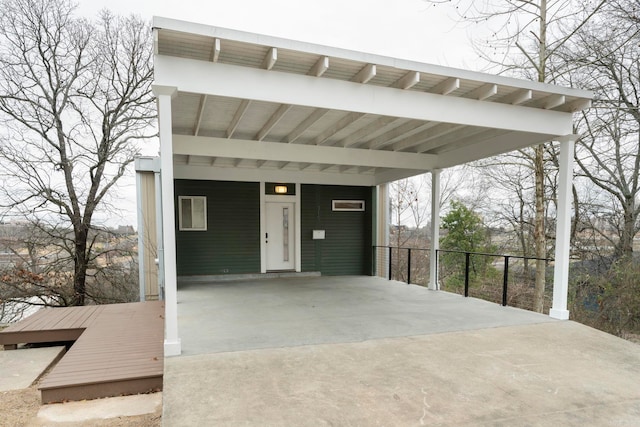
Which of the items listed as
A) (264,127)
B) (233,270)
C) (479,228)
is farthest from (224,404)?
(479,228)

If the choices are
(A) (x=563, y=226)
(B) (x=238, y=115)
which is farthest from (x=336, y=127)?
(A) (x=563, y=226)

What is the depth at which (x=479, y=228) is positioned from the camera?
1220 centimetres

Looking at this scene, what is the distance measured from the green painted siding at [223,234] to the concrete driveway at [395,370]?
2.77 meters

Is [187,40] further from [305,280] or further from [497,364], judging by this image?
[305,280]

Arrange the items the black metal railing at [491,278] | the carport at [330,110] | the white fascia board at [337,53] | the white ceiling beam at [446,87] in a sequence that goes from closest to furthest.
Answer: the white fascia board at [337,53], the carport at [330,110], the white ceiling beam at [446,87], the black metal railing at [491,278]

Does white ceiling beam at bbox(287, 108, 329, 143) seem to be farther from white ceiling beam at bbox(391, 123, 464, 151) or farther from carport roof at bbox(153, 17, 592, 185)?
white ceiling beam at bbox(391, 123, 464, 151)

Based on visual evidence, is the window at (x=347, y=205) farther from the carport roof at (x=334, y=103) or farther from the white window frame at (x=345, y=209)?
the carport roof at (x=334, y=103)

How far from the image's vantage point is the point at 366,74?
3400 mm

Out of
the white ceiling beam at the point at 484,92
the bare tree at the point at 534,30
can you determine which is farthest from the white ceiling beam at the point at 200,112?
the bare tree at the point at 534,30

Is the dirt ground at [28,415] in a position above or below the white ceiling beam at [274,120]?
below

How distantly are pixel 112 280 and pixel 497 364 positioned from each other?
985 cm

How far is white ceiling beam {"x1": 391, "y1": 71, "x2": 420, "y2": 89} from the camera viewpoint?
11.3 feet

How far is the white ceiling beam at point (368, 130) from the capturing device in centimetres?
452

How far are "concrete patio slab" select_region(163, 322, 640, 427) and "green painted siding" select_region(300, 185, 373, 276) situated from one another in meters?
4.96
